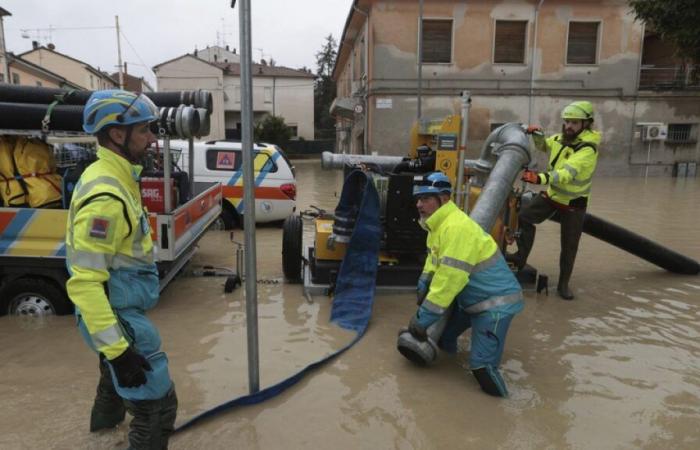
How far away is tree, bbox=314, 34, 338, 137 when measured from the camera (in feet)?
204

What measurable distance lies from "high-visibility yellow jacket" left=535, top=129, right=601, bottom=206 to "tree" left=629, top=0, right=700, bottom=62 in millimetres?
11677

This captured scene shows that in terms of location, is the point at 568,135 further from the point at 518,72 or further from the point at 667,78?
the point at 667,78

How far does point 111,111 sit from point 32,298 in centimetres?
365

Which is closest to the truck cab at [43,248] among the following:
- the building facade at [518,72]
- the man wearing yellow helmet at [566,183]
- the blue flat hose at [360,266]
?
the blue flat hose at [360,266]

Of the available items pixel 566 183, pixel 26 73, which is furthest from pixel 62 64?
pixel 566 183

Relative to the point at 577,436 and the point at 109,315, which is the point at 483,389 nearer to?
the point at 577,436

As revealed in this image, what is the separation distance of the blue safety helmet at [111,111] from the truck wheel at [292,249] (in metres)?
4.04

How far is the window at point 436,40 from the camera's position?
22281 mm

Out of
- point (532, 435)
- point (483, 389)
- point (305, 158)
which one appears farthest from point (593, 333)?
point (305, 158)

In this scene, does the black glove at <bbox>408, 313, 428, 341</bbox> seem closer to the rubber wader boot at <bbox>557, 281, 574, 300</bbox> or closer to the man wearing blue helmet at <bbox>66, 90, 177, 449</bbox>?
the man wearing blue helmet at <bbox>66, 90, 177, 449</bbox>

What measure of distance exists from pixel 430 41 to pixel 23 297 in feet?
65.7

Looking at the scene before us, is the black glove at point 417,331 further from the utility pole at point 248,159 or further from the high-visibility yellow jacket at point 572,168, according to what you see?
the high-visibility yellow jacket at point 572,168

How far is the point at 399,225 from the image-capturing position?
6.30 m

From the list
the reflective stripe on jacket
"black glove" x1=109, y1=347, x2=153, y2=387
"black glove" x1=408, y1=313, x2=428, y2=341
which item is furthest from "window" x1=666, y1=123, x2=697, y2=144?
"black glove" x1=109, y1=347, x2=153, y2=387
